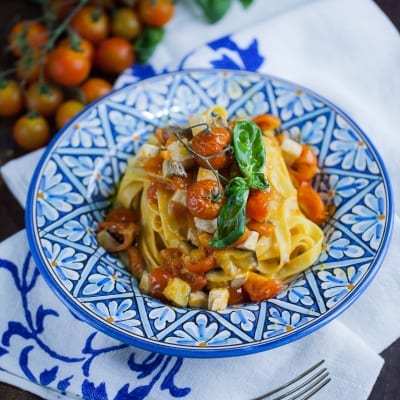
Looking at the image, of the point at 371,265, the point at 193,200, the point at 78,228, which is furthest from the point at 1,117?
the point at 371,265

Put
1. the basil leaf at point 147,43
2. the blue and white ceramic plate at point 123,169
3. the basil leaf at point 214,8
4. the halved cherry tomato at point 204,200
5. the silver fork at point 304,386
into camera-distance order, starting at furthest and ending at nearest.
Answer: the basil leaf at point 214,8 → the basil leaf at point 147,43 → the halved cherry tomato at point 204,200 → the silver fork at point 304,386 → the blue and white ceramic plate at point 123,169

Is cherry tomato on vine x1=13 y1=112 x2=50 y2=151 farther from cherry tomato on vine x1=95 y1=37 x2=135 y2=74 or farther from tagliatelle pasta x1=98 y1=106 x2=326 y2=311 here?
tagliatelle pasta x1=98 y1=106 x2=326 y2=311

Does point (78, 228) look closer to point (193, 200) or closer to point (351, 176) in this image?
point (193, 200)

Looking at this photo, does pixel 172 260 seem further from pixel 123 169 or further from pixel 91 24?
pixel 91 24

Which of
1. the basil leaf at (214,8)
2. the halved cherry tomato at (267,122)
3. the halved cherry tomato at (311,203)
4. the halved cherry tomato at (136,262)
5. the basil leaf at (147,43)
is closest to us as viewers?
the halved cherry tomato at (136,262)

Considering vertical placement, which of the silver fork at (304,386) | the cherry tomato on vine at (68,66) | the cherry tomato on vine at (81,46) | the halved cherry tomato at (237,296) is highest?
the cherry tomato on vine at (81,46)

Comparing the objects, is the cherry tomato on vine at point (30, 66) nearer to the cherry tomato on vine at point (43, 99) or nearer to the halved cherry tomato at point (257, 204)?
the cherry tomato on vine at point (43, 99)

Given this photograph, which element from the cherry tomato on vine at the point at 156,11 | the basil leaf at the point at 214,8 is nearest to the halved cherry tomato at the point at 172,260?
the cherry tomato on vine at the point at 156,11
